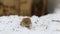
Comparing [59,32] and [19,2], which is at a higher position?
[19,2]

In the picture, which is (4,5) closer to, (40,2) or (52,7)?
(40,2)

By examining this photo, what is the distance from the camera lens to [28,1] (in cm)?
210

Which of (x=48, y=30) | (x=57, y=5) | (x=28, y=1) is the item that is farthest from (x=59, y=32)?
(x=57, y=5)

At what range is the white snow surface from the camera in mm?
1331

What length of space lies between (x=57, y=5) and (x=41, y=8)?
23 centimetres

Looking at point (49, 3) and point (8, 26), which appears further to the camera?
point (49, 3)

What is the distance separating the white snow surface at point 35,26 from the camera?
4.37 ft

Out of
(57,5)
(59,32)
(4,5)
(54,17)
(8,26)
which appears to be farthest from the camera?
(57,5)

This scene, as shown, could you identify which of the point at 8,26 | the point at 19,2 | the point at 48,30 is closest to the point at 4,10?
the point at 19,2

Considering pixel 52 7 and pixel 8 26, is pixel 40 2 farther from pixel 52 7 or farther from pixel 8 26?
pixel 8 26

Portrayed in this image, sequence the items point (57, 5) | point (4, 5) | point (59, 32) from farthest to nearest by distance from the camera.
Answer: point (57, 5)
point (4, 5)
point (59, 32)

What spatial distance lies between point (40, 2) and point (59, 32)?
109 centimetres

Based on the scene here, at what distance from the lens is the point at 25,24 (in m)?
1.39

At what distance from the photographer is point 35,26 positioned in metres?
1.50
